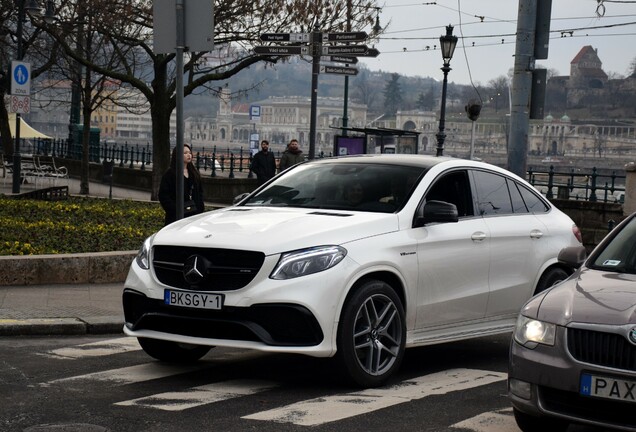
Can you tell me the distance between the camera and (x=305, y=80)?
453ft

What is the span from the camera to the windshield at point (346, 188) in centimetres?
895

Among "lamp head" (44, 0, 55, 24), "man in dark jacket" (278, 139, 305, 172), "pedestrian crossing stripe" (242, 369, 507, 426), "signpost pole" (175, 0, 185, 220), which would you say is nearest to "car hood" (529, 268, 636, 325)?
"pedestrian crossing stripe" (242, 369, 507, 426)

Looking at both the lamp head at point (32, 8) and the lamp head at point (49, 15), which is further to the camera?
the lamp head at point (32, 8)

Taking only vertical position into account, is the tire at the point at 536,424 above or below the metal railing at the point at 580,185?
above

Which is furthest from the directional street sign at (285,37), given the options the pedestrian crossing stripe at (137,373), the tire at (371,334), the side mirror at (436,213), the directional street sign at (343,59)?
the tire at (371,334)

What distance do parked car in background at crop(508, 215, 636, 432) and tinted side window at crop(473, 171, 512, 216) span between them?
2.91 m

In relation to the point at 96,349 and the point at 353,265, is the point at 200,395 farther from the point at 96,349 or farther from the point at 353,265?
the point at 96,349

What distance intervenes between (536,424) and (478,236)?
2868 millimetres

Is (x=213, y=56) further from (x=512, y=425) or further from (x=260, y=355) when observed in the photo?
(x=512, y=425)

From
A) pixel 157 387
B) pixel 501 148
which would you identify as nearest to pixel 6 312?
pixel 157 387

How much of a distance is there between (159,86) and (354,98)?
4360 inches

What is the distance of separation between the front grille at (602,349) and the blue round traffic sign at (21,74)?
2269 centimetres

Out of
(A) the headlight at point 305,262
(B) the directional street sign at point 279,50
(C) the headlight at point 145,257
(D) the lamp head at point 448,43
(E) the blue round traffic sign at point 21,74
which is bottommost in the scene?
(C) the headlight at point 145,257

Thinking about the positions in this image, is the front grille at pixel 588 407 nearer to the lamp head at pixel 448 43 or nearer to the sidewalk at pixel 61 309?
the sidewalk at pixel 61 309
